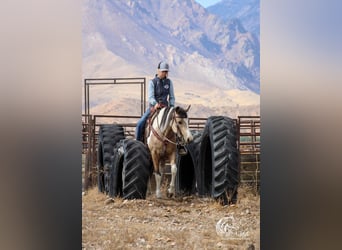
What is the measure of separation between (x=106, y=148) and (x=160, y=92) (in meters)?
0.60

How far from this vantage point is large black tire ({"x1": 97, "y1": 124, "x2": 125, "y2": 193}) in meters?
4.63

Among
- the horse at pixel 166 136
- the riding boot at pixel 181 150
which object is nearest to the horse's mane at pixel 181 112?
the horse at pixel 166 136

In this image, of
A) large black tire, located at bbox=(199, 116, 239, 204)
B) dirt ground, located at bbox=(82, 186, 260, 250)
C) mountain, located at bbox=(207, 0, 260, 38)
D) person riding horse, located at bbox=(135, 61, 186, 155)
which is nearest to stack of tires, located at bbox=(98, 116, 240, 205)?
large black tire, located at bbox=(199, 116, 239, 204)

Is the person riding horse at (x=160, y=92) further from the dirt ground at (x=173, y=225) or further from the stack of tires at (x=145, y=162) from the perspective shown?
the dirt ground at (x=173, y=225)

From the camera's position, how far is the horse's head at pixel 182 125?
180 inches

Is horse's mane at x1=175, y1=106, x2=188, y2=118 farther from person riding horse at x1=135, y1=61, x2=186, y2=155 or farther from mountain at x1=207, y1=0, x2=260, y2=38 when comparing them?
mountain at x1=207, y1=0, x2=260, y2=38

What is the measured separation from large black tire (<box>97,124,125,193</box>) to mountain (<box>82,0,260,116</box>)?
23cm

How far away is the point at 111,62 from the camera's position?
4.59m

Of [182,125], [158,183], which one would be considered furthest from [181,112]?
[158,183]
